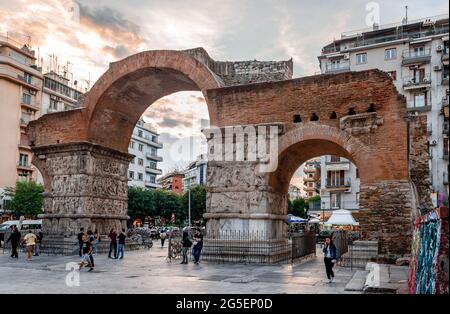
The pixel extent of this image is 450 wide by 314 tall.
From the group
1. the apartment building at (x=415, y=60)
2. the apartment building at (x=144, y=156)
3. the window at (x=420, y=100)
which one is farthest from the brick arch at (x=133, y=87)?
the apartment building at (x=144, y=156)

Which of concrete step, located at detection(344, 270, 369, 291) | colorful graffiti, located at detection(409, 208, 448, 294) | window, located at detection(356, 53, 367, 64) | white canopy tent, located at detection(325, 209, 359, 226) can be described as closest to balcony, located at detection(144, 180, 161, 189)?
window, located at detection(356, 53, 367, 64)

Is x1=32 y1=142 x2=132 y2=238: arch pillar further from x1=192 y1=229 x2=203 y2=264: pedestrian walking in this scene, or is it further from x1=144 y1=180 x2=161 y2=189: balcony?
x1=144 y1=180 x2=161 y2=189: balcony

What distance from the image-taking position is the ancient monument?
48.2ft

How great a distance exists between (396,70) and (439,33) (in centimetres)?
453

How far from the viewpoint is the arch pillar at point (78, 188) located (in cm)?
2053

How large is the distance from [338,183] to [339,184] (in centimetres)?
21

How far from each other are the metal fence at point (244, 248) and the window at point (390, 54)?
29.9 metres

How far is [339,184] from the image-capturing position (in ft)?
142

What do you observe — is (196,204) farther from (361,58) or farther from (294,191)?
(294,191)

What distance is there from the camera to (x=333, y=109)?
618 inches

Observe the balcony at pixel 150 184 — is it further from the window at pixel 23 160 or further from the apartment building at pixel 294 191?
the apartment building at pixel 294 191

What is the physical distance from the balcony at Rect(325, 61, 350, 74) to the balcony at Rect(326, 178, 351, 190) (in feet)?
32.8

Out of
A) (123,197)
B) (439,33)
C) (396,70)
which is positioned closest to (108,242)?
(123,197)
